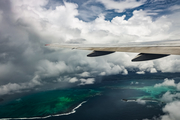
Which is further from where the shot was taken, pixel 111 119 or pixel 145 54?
pixel 111 119

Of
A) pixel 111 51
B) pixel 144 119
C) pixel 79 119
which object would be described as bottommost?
pixel 144 119

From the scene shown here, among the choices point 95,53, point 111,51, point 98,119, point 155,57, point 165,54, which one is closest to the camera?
point 165,54

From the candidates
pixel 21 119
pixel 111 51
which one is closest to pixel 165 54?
pixel 111 51

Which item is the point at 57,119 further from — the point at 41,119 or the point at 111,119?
the point at 111,119

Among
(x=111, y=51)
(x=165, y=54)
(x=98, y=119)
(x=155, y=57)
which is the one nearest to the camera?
(x=165, y=54)

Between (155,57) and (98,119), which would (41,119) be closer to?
(98,119)

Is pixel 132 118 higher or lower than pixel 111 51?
lower

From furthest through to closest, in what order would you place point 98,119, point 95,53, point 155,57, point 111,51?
point 98,119 → point 95,53 → point 111,51 → point 155,57

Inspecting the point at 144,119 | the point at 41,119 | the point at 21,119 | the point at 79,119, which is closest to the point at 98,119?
the point at 79,119

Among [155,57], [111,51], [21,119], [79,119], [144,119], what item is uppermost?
[111,51]
